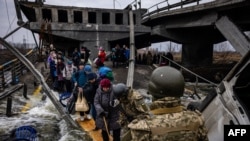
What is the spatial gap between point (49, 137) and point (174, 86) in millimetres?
5732

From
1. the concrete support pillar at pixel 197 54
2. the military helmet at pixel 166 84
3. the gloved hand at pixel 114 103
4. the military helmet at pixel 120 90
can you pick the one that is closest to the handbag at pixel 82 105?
the gloved hand at pixel 114 103

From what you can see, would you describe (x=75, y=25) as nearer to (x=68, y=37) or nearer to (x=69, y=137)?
(x=68, y=37)

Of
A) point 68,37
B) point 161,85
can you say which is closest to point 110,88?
point 161,85

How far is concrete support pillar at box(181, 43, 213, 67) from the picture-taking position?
74.9 feet

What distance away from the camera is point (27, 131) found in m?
4.09

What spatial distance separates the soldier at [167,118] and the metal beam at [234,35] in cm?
1113

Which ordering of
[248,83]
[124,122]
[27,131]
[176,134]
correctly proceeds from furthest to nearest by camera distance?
[124,122] → [248,83] → [27,131] → [176,134]

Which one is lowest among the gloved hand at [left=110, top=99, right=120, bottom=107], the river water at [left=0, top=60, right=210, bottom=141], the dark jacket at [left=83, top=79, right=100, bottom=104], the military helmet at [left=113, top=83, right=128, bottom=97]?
the river water at [left=0, top=60, right=210, bottom=141]

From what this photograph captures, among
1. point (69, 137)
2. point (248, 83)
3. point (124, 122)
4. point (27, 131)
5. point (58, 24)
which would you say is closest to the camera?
point (27, 131)

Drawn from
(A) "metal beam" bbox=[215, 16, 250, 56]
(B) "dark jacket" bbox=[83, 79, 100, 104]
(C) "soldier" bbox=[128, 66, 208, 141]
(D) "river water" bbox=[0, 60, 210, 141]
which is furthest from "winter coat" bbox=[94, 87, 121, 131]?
(A) "metal beam" bbox=[215, 16, 250, 56]

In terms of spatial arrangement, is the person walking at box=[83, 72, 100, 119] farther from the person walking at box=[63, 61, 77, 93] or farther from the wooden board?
the person walking at box=[63, 61, 77, 93]

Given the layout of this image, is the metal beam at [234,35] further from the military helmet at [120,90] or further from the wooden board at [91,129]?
the military helmet at [120,90]

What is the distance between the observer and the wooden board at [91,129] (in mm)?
7425

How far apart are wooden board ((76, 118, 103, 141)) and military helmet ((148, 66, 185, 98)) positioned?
16.3 feet
